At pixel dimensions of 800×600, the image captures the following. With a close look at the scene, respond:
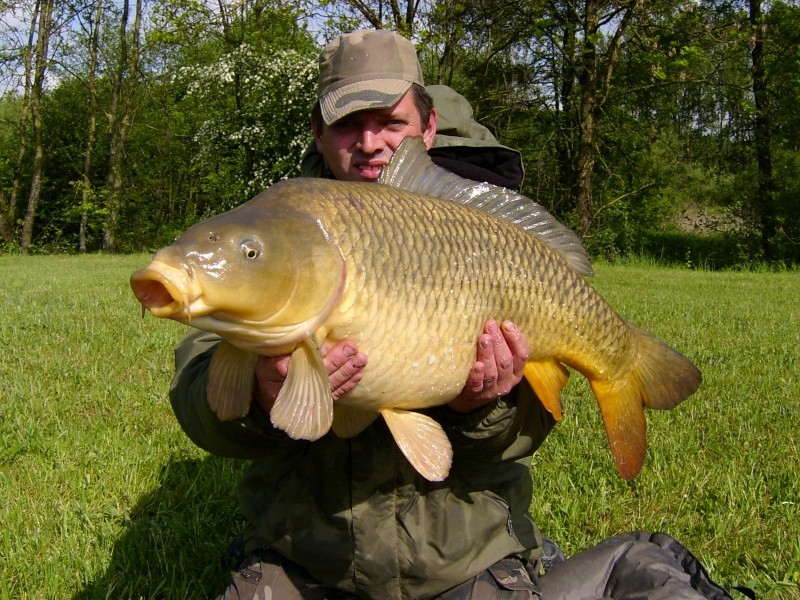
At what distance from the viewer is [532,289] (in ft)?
4.80

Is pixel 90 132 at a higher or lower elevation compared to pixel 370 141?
higher

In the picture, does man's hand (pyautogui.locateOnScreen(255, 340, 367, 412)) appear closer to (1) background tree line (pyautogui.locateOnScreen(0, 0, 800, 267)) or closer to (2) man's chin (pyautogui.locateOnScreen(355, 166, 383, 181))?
(2) man's chin (pyautogui.locateOnScreen(355, 166, 383, 181))

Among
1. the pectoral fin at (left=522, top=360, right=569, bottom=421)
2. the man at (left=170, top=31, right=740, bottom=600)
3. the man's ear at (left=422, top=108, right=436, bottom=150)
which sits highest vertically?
the man's ear at (left=422, top=108, right=436, bottom=150)

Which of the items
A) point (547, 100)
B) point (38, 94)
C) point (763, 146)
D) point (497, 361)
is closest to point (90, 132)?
point (38, 94)

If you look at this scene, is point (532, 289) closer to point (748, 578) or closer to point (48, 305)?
point (748, 578)

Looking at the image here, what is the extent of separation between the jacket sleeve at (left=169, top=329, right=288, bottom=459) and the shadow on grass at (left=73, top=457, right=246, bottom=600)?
19.2 inches

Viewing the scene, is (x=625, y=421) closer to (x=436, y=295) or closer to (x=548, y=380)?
(x=548, y=380)

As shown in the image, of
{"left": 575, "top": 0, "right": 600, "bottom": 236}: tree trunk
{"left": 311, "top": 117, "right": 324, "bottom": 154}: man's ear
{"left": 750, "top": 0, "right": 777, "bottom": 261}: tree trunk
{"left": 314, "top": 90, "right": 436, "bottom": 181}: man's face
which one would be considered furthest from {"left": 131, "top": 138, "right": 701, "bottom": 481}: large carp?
{"left": 750, "top": 0, "right": 777, "bottom": 261}: tree trunk

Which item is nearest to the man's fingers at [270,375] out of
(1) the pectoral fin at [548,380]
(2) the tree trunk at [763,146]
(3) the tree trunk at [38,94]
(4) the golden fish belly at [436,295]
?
(4) the golden fish belly at [436,295]

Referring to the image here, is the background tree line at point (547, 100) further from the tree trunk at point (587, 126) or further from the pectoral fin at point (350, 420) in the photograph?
the pectoral fin at point (350, 420)

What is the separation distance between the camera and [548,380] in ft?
5.25

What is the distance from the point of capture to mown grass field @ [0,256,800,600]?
203 centimetres

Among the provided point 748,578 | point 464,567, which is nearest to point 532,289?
point 464,567

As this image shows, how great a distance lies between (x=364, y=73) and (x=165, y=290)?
116 cm
